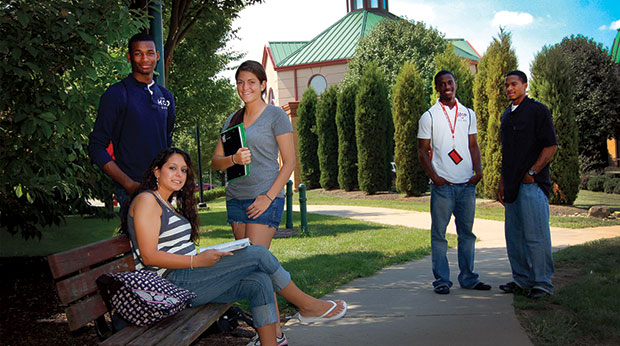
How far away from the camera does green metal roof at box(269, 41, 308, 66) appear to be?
45.1 metres

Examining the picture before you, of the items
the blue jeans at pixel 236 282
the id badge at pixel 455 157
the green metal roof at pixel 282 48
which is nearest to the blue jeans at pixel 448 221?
the id badge at pixel 455 157

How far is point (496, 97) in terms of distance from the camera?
14.9 meters

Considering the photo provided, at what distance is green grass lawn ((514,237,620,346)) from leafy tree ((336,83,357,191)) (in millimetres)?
15745

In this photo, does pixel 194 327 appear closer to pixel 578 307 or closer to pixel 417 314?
pixel 417 314

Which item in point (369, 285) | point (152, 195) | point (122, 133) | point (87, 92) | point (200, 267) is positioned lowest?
point (369, 285)

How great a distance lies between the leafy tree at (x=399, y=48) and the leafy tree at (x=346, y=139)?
765 cm

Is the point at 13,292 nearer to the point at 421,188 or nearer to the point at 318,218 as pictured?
the point at 318,218

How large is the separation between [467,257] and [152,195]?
3438 millimetres

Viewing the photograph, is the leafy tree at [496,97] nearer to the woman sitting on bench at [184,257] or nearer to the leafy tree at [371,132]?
the leafy tree at [371,132]

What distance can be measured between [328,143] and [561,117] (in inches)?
478

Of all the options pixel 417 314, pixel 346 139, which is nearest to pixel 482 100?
pixel 346 139

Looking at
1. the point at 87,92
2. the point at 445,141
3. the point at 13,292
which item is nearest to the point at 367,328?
the point at 445,141

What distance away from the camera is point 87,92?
3918mm

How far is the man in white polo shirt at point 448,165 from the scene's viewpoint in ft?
17.1
